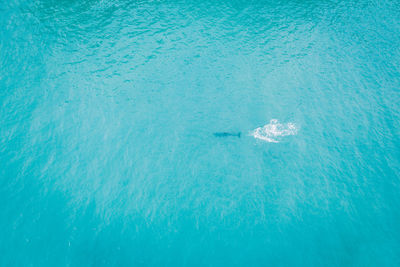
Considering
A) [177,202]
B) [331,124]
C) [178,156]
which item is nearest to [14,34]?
[178,156]

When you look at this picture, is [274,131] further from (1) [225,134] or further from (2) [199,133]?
(2) [199,133]

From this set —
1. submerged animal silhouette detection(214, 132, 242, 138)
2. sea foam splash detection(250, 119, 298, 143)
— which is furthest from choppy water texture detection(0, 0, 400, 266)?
submerged animal silhouette detection(214, 132, 242, 138)

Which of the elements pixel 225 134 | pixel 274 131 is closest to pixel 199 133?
pixel 225 134

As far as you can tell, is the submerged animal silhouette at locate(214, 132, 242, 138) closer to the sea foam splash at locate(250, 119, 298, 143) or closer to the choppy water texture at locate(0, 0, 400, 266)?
the choppy water texture at locate(0, 0, 400, 266)

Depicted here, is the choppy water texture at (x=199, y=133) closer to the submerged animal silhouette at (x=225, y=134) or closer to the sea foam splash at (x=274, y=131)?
the sea foam splash at (x=274, y=131)

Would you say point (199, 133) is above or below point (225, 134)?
above

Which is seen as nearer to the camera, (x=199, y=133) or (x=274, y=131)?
(x=274, y=131)

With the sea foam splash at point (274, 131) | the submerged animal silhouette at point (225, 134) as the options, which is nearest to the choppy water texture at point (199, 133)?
the sea foam splash at point (274, 131)
